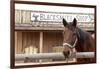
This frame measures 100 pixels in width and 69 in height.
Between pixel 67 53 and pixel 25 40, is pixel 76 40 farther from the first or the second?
pixel 25 40

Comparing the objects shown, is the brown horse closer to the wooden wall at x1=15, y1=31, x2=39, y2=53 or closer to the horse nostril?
the horse nostril

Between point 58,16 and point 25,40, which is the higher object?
point 58,16

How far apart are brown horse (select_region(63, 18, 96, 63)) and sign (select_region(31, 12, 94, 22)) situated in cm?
4

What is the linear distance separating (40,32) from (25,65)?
1.10 feet

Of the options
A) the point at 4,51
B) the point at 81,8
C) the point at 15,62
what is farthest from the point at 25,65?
the point at 81,8

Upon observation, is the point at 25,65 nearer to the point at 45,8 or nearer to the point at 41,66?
the point at 41,66

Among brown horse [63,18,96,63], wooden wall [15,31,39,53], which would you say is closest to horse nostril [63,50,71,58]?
brown horse [63,18,96,63]

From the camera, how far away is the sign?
179 centimetres

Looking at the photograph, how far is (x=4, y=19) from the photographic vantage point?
172cm

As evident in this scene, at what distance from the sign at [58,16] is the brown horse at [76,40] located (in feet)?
0.14

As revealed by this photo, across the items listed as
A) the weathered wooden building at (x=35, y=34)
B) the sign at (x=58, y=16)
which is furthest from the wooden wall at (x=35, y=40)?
the sign at (x=58, y=16)

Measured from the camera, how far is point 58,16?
1851 millimetres

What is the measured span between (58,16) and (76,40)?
0.30m

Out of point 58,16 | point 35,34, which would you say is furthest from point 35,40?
point 58,16
